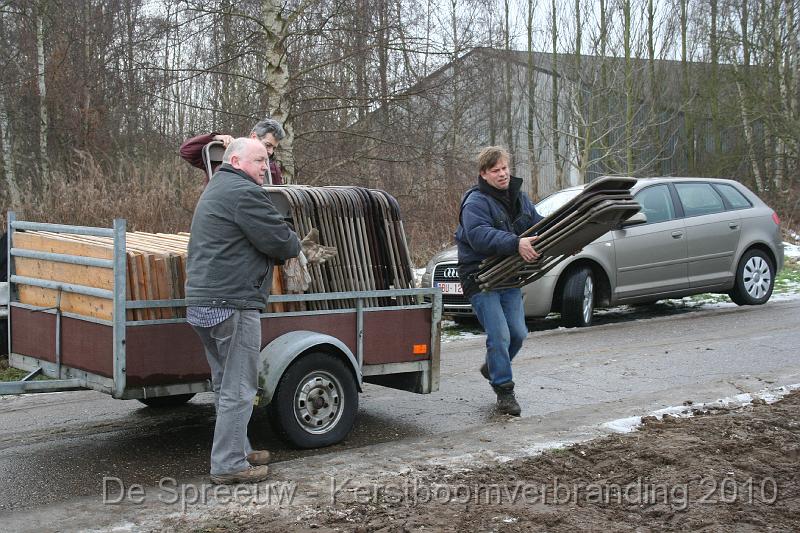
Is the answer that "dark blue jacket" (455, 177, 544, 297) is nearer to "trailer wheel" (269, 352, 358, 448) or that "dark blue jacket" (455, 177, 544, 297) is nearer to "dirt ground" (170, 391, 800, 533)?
"trailer wheel" (269, 352, 358, 448)

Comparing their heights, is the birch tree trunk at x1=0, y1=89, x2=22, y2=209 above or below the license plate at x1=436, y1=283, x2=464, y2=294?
above

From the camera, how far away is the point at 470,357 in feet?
31.8

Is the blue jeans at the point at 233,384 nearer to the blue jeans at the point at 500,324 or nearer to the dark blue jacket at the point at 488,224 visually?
the dark blue jacket at the point at 488,224

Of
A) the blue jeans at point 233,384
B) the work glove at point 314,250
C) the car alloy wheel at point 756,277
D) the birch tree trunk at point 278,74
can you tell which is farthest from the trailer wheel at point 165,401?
the car alloy wheel at point 756,277

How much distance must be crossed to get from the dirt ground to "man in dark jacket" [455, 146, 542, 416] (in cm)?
130

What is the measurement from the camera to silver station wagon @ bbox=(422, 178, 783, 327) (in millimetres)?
11453

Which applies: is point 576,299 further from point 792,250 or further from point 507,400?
point 792,250

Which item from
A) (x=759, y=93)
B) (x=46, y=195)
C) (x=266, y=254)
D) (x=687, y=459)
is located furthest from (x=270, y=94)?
(x=759, y=93)

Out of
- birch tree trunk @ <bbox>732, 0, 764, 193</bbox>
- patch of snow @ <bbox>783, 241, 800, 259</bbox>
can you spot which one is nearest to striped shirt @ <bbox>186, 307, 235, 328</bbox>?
patch of snow @ <bbox>783, 241, 800, 259</bbox>

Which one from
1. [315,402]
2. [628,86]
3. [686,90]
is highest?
[686,90]

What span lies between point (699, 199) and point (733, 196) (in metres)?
0.73

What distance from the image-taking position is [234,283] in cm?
517

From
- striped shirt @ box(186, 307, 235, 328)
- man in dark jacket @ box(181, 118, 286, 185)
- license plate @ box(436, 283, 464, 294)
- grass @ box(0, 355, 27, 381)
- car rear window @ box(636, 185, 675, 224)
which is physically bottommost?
grass @ box(0, 355, 27, 381)

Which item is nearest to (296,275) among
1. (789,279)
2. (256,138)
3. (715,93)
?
(256,138)
